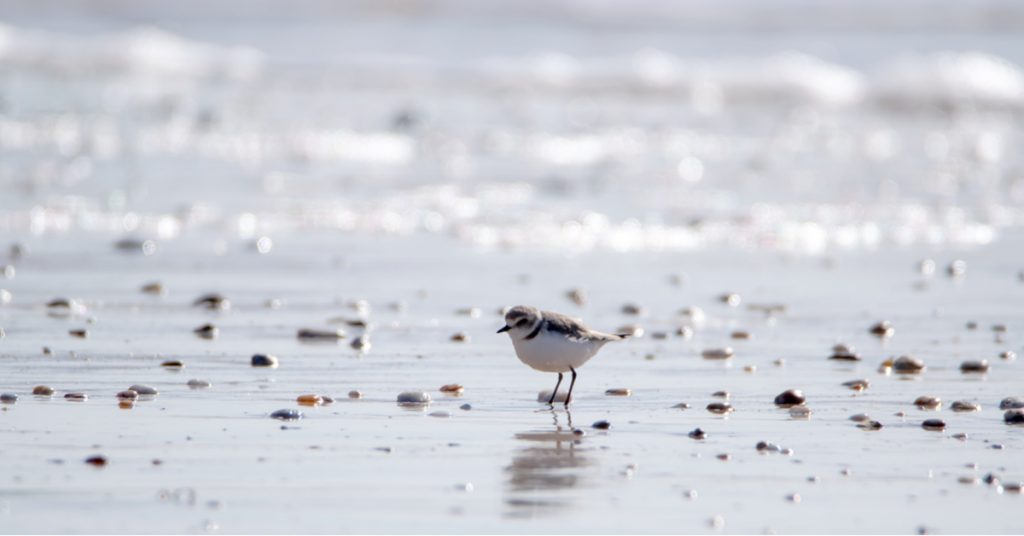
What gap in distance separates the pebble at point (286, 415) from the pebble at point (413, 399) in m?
0.47

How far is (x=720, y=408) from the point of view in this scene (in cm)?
581

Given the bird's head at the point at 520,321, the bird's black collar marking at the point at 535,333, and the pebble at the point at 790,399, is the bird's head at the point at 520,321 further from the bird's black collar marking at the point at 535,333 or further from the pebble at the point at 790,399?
the pebble at the point at 790,399

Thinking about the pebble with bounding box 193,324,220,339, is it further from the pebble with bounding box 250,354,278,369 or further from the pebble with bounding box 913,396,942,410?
the pebble with bounding box 913,396,942,410

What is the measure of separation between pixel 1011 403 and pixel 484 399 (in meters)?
2.03

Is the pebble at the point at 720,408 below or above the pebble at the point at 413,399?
below

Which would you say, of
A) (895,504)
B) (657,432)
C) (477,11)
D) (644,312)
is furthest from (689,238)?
(477,11)

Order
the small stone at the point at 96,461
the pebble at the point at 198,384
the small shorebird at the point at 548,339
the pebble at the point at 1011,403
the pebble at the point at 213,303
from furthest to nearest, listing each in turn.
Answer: the pebble at the point at 213,303
the pebble at the point at 198,384
the small shorebird at the point at 548,339
the pebble at the point at 1011,403
the small stone at the point at 96,461

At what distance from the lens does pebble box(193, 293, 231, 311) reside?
26.0 feet

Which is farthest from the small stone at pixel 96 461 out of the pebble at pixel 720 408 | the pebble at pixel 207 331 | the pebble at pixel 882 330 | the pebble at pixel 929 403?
the pebble at pixel 882 330

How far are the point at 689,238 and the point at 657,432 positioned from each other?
17.6ft

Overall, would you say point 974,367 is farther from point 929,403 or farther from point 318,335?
point 318,335

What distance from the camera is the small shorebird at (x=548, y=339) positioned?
5.89 m

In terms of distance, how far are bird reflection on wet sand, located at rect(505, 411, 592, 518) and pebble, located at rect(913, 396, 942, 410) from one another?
141cm

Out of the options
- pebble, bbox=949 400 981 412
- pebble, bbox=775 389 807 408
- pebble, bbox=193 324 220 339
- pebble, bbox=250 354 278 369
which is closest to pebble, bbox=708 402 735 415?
pebble, bbox=775 389 807 408
